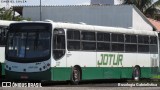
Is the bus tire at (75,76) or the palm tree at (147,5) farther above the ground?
the palm tree at (147,5)

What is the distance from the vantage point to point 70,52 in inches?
911

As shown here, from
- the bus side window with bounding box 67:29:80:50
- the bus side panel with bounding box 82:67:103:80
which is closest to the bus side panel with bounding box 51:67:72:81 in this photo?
the bus side window with bounding box 67:29:80:50

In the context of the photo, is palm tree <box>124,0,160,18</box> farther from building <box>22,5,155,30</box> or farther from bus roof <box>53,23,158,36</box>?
bus roof <box>53,23,158,36</box>

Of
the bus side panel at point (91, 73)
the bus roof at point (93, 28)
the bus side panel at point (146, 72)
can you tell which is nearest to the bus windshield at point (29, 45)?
the bus roof at point (93, 28)

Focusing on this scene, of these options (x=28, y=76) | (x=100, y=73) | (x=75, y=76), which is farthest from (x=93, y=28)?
(x=28, y=76)

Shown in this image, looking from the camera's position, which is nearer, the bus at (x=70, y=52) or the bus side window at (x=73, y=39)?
the bus at (x=70, y=52)

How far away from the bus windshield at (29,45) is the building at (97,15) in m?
26.3

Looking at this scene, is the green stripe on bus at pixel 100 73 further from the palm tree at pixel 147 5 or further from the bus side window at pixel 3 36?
the palm tree at pixel 147 5

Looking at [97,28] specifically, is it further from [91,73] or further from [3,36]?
[3,36]

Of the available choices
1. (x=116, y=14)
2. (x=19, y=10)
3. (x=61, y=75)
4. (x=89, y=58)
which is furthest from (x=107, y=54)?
(x=19, y=10)

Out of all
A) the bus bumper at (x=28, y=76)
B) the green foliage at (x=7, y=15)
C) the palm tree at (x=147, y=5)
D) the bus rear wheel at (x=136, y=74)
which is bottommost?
the bus rear wheel at (x=136, y=74)

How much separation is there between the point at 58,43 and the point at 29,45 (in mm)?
1244

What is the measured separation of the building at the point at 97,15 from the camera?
158 feet

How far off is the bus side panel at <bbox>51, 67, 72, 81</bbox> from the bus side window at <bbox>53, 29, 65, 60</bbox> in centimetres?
54
